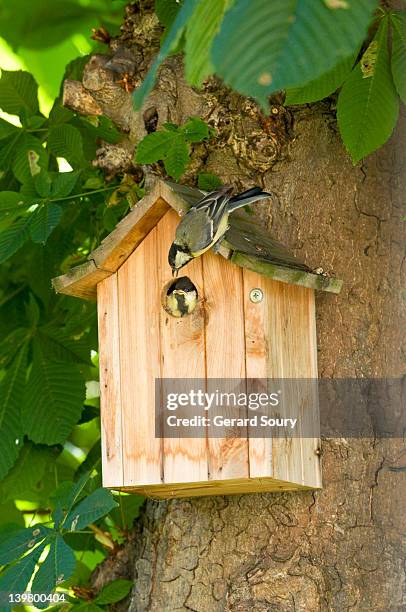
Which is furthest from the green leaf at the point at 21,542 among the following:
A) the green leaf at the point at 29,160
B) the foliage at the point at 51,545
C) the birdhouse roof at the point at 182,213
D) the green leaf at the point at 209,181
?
the green leaf at the point at 29,160

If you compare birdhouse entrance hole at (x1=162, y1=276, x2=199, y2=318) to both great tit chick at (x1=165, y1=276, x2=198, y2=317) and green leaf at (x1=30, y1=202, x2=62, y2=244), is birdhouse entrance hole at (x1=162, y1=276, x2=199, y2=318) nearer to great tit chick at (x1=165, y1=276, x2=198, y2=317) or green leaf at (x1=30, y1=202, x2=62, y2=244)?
great tit chick at (x1=165, y1=276, x2=198, y2=317)

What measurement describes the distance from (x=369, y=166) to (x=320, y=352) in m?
0.59

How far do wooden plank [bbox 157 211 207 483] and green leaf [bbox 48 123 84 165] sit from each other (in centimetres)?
69

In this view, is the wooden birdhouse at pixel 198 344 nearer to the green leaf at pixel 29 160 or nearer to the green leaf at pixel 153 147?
the green leaf at pixel 153 147

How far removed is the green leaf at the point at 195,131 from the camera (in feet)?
9.15

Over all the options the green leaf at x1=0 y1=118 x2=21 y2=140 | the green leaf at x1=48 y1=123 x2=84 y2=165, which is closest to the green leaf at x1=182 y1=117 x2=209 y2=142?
the green leaf at x1=48 y1=123 x2=84 y2=165

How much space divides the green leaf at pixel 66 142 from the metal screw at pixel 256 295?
0.98 m

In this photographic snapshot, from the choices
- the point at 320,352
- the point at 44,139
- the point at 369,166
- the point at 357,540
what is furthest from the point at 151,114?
the point at 357,540

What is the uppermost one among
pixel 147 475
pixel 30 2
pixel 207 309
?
pixel 30 2

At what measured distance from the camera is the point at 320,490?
2.82 m

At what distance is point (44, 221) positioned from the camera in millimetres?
2990

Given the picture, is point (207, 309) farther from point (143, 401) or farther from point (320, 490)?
point (320, 490)

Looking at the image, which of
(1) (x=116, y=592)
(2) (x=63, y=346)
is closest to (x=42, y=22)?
(2) (x=63, y=346)

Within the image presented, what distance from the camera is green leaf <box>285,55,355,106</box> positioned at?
2.56 metres
